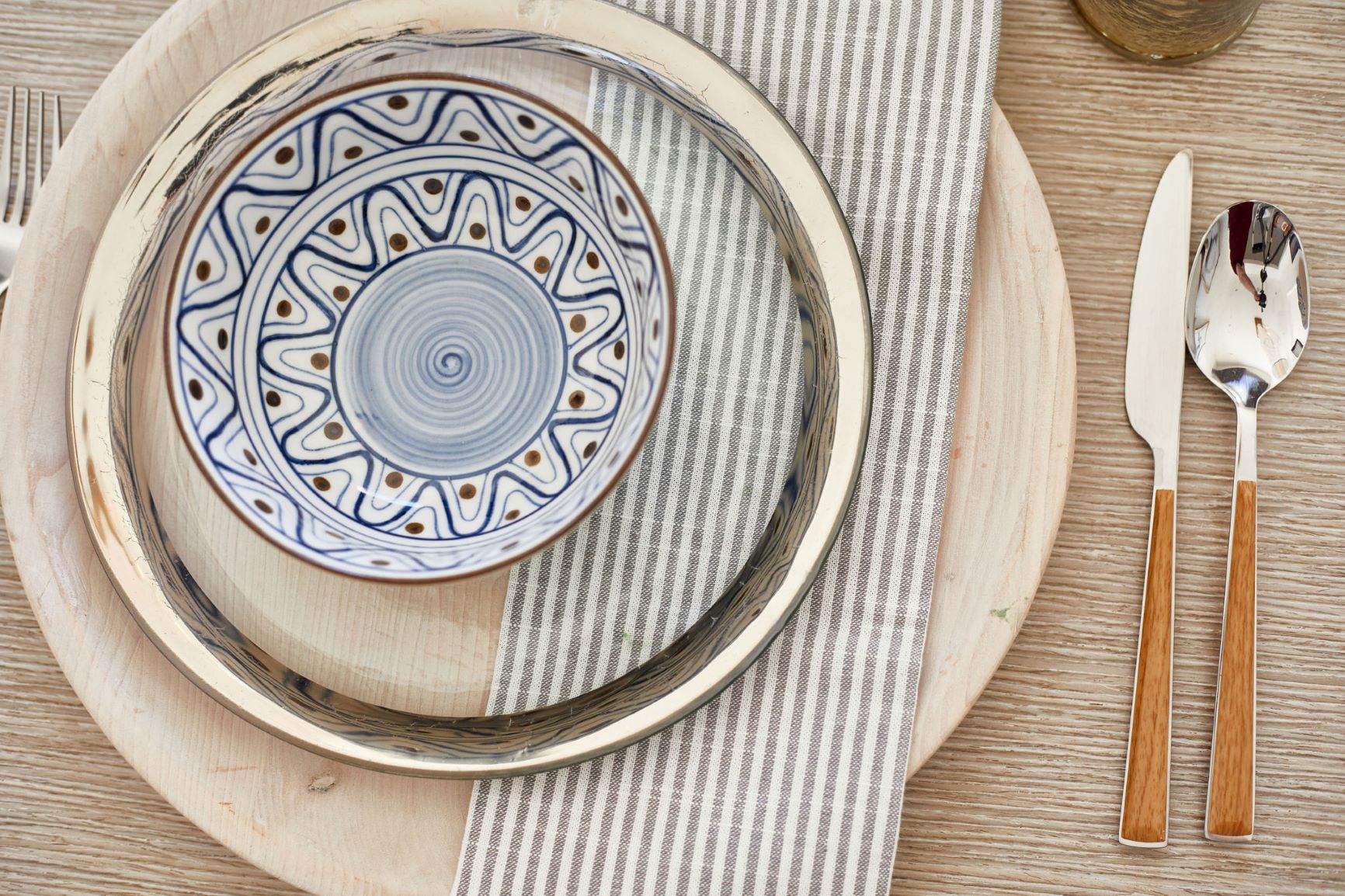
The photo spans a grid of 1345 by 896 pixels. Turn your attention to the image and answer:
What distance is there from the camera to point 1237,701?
574 mm

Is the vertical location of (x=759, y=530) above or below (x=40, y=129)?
below

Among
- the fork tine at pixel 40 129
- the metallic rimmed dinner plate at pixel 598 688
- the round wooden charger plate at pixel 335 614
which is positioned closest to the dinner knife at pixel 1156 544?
the round wooden charger plate at pixel 335 614

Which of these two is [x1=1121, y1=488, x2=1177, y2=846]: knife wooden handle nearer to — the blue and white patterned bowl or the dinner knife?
the dinner knife

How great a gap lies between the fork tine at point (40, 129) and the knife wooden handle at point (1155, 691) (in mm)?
750

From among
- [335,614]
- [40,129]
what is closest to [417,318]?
[335,614]

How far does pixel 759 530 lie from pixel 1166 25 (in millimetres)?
400

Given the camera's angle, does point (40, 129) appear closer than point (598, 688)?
No

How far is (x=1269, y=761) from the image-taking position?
0.60 m

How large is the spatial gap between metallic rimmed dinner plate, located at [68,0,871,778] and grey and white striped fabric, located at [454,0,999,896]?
19mm

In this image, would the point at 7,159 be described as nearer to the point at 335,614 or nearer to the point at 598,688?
the point at 335,614

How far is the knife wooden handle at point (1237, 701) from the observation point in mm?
573

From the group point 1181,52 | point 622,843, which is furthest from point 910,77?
point 622,843

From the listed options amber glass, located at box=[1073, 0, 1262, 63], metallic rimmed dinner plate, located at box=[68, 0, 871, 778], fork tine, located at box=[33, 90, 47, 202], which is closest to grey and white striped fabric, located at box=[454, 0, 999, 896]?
metallic rimmed dinner plate, located at box=[68, 0, 871, 778]

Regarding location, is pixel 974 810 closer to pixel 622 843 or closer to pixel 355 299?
pixel 622 843
